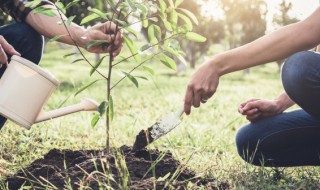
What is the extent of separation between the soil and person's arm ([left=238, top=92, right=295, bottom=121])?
0.51 m

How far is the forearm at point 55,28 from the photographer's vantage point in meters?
2.41

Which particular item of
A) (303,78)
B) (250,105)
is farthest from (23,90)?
(303,78)

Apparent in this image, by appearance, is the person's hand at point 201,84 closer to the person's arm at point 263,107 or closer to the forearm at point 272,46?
the forearm at point 272,46

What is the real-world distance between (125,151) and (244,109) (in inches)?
28.1

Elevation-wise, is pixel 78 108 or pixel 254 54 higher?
pixel 254 54

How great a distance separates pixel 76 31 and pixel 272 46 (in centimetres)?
106

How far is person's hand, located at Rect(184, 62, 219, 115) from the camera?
6.40 ft

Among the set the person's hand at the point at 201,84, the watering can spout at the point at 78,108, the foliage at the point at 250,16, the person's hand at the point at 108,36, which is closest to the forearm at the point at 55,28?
the person's hand at the point at 108,36

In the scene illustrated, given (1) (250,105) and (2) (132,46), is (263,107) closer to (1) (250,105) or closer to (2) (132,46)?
(1) (250,105)

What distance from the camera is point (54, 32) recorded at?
99.7 inches

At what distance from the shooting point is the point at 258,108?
2.54 metres

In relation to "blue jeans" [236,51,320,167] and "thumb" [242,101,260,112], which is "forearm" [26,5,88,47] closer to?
"thumb" [242,101,260,112]

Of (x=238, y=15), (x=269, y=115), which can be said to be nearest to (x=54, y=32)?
(x=269, y=115)

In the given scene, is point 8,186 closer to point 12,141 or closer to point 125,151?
point 125,151
